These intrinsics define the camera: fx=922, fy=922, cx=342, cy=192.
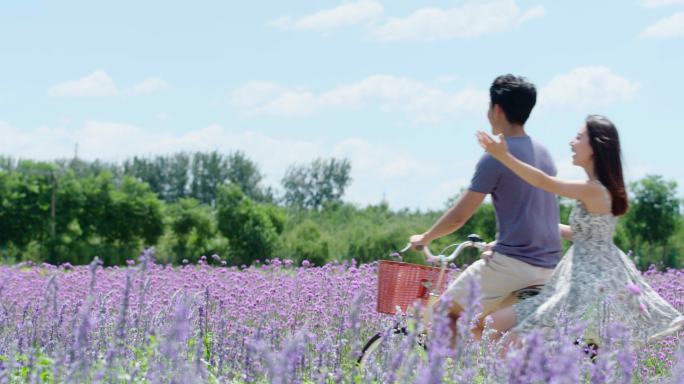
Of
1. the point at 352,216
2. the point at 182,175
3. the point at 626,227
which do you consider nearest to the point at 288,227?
the point at 352,216

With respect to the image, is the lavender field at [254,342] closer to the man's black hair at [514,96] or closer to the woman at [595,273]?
the woman at [595,273]

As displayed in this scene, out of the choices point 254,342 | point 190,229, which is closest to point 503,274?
point 254,342

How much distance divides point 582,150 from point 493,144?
0.65m

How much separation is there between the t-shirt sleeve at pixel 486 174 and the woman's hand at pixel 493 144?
0.29 meters

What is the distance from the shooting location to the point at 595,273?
436 cm

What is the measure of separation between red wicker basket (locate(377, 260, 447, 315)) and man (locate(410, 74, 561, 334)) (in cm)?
27

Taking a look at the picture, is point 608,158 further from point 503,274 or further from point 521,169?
point 503,274

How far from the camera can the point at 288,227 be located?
33062 millimetres

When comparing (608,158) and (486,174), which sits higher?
(608,158)

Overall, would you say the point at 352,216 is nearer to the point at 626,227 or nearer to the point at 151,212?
the point at 151,212

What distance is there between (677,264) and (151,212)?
641 inches

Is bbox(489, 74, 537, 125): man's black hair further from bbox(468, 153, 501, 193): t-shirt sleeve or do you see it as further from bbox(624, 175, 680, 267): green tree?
bbox(624, 175, 680, 267): green tree

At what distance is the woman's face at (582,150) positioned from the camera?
4465 mm

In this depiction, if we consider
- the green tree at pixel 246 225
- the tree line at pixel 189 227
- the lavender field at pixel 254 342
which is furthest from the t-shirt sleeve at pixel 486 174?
the green tree at pixel 246 225
